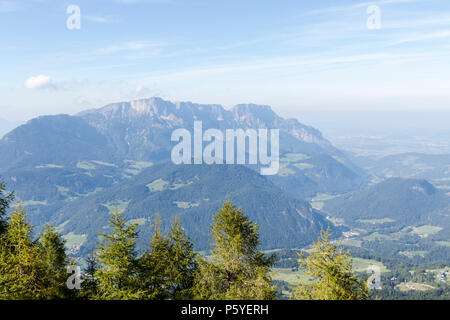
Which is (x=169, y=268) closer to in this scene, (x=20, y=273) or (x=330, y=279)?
(x=20, y=273)

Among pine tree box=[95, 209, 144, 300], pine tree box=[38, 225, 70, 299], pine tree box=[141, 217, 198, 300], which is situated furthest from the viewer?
pine tree box=[38, 225, 70, 299]

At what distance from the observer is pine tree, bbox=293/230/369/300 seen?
18625 millimetres

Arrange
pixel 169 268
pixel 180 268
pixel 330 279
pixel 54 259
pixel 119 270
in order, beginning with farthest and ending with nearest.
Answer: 1. pixel 54 259
2. pixel 180 268
3. pixel 169 268
4. pixel 119 270
5. pixel 330 279

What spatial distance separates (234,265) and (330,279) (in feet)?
25.3

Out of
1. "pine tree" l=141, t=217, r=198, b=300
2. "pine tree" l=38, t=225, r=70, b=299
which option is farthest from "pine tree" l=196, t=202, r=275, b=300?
"pine tree" l=38, t=225, r=70, b=299

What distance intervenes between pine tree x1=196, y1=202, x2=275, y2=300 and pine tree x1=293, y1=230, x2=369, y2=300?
3.36 metres

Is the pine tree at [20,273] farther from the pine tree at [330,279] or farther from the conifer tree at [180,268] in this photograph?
the pine tree at [330,279]

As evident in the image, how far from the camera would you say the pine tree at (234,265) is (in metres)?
22.1

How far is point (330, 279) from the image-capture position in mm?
19078

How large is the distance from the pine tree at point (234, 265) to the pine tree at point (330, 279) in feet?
11.0

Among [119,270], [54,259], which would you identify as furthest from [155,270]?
[54,259]

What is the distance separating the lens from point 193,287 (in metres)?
22.8

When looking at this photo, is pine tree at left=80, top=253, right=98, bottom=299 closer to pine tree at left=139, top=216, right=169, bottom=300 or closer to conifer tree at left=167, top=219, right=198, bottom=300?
pine tree at left=139, top=216, right=169, bottom=300
